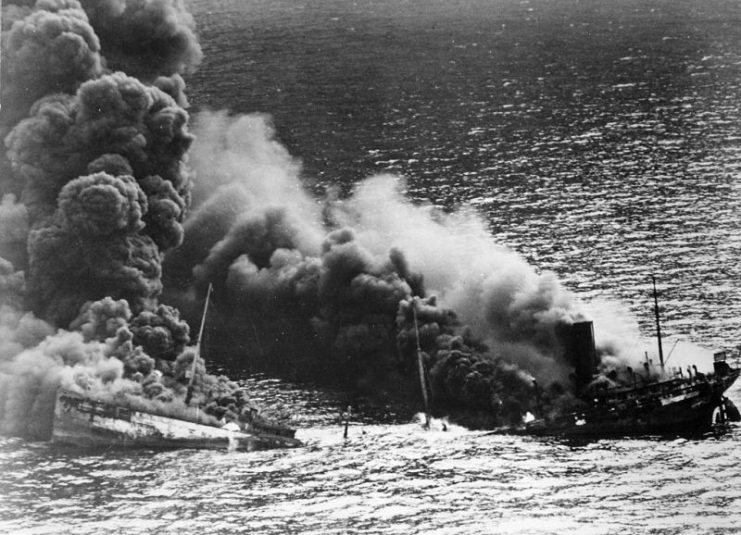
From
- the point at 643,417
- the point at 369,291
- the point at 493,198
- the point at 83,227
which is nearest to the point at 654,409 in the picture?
the point at 643,417

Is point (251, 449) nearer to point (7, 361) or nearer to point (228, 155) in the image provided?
point (7, 361)

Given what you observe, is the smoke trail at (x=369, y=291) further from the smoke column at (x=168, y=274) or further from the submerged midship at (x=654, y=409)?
the submerged midship at (x=654, y=409)

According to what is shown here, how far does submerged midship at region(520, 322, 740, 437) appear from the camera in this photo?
81312mm

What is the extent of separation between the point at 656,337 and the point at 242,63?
8438cm

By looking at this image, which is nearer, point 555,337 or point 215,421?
point 215,421

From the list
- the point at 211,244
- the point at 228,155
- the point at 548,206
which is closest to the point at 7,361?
the point at 211,244

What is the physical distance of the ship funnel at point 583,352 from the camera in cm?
8444

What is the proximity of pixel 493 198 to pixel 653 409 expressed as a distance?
45.5m

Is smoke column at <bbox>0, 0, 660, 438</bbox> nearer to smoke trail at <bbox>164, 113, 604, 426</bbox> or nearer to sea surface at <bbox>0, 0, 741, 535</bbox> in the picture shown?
smoke trail at <bbox>164, 113, 604, 426</bbox>

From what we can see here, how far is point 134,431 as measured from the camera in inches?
3184

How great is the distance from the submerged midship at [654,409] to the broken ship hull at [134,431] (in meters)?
23.1

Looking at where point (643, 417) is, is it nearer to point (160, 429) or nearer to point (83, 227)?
point (160, 429)

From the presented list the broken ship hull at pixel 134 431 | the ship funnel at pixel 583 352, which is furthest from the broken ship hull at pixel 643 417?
the broken ship hull at pixel 134 431

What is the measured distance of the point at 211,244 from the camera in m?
108
